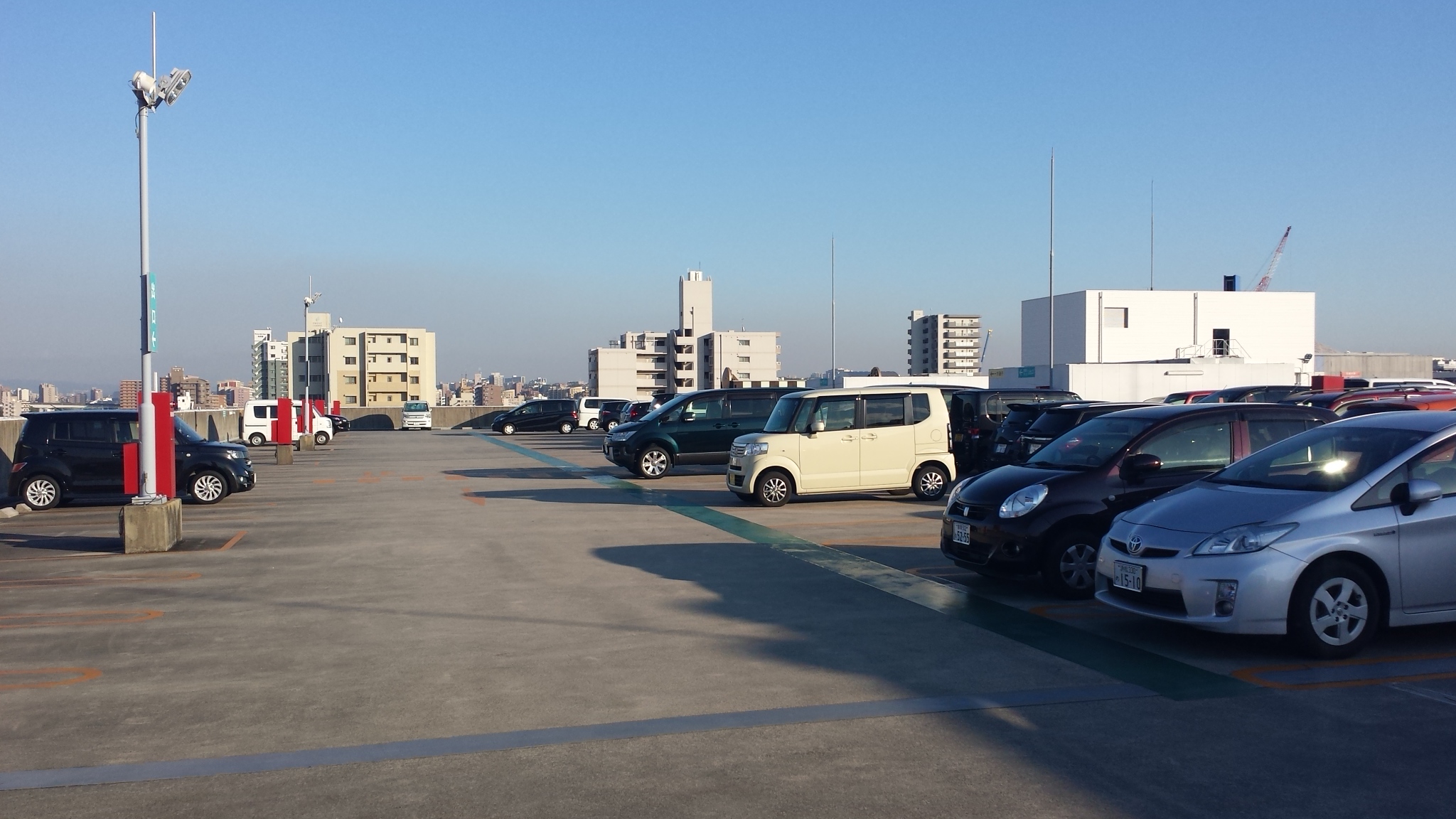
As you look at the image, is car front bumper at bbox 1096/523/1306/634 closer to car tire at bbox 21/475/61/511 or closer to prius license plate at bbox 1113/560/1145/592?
prius license plate at bbox 1113/560/1145/592

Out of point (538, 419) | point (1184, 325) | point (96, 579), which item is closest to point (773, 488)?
point (96, 579)

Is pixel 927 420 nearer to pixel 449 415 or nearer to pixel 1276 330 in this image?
pixel 449 415

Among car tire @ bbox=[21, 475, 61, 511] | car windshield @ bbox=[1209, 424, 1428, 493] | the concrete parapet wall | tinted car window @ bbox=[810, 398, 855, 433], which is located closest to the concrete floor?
car windshield @ bbox=[1209, 424, 1428, 493]

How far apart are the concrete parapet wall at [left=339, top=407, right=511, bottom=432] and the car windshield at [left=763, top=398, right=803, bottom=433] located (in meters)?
48.4

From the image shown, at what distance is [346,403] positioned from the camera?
388ft

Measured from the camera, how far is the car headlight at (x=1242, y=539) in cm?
693

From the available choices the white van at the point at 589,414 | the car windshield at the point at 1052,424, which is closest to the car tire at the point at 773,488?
the car windshield at the point at 1052,424

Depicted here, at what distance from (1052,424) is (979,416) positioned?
6.41 meters

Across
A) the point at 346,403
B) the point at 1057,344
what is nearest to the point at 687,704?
the point at 1057,344

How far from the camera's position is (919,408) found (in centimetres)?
1748

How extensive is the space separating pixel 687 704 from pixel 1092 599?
459cm

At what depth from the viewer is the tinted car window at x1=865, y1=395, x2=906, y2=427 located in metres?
17.2

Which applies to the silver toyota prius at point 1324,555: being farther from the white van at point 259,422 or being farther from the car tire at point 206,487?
the white van at point 259,422

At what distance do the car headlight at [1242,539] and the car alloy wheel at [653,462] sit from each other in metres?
16.9
